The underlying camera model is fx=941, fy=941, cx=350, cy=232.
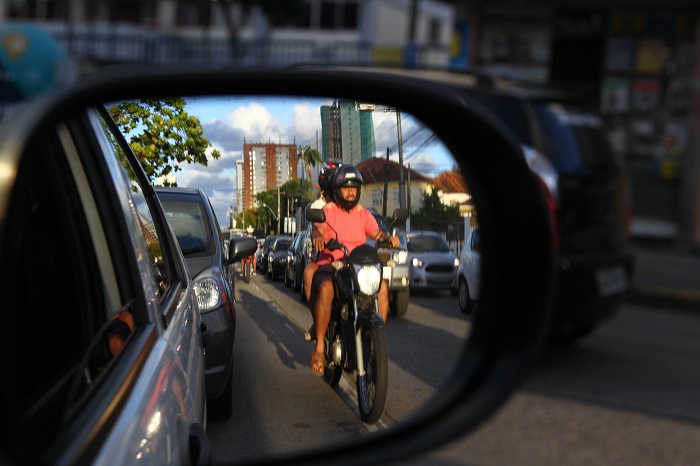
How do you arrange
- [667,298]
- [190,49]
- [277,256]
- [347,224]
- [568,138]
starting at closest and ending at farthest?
[347,224] → [277,256] → [568,138] → [667,298] → [190,49]


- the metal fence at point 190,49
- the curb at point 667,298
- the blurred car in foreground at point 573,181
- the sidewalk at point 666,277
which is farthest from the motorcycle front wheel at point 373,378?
the metal fence at point 190,49

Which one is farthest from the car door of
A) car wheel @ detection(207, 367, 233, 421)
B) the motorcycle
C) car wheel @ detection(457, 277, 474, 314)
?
car wheel @ detection(457, 277, 474, 314)

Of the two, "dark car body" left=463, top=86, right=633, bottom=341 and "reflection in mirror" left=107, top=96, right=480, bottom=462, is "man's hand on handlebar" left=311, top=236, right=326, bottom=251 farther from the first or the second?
"dark car body" left=463, top=86, right=633, bottom=341

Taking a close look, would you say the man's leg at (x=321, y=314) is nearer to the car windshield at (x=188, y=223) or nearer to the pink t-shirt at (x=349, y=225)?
the pink t-shirt at (x=349, y=225)

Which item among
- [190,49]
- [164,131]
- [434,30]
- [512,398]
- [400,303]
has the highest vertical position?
[434,30]

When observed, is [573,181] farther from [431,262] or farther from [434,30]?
[434,30]

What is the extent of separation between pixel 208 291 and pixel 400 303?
0.46 metres

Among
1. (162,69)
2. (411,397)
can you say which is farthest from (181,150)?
(411,397)

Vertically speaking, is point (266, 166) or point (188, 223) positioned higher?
point (266, 166)

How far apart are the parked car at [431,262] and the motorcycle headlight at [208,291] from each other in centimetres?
38

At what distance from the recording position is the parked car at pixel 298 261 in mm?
1350

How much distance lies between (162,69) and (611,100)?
50.4 ft

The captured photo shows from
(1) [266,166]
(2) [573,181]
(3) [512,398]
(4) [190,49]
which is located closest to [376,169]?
(1) [266,166]

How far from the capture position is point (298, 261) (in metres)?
1.39
